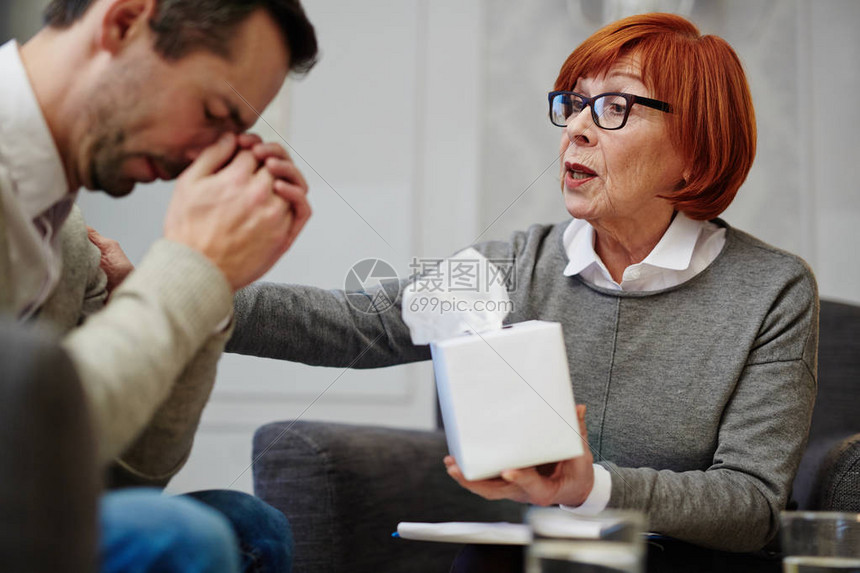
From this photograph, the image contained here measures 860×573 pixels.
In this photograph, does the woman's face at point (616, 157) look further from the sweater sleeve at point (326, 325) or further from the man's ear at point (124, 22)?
the man's ear at point (124, 22)

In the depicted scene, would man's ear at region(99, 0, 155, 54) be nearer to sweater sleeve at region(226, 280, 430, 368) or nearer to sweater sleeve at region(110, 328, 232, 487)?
sweater sleeve at region(110, 328, 232, 487)

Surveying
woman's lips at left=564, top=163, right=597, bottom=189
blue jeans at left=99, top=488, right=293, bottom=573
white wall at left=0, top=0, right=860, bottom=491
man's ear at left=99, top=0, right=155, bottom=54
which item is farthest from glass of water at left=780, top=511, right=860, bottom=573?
white wall at left=0, top=0, right=860, bottom=491

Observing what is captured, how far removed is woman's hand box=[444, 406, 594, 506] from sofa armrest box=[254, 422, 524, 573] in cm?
30

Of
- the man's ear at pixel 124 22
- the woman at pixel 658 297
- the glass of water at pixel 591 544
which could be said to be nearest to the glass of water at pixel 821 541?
the glass of water at pixel 591 544

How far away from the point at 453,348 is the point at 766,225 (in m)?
1.57

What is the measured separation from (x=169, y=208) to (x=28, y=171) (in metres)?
0.12

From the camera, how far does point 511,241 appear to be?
49.0 inches

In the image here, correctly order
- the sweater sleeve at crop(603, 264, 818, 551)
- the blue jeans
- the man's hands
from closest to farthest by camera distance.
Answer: the blue jeans → the man's hands → the sweater sleeve at crop(603, 264, 818, 551)

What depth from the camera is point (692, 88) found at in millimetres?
1105

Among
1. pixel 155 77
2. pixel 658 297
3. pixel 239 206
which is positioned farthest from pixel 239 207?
pixel 658 297

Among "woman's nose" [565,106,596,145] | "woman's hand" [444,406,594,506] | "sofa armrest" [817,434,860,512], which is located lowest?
"sofa armrest" [817,434,860,512]

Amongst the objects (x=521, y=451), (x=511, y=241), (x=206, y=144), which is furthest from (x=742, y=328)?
(x=206, y=144)

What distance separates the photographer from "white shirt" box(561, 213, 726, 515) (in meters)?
1.12

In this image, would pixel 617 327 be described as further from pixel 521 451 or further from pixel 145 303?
pixel 145 303
